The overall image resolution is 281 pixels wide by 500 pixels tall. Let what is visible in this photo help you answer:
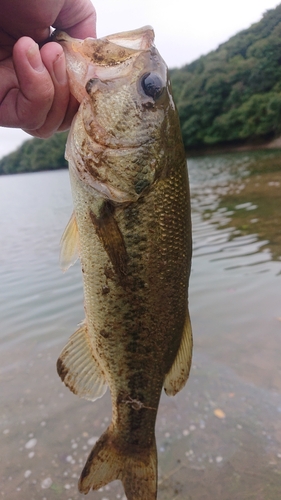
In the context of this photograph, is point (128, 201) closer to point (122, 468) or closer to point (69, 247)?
point (69, 247)

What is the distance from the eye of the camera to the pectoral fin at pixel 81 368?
96.4 inches

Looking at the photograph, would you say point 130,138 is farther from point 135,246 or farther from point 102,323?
point 102,323

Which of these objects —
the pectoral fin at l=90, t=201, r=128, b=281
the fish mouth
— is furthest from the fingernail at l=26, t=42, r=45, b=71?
the pectoral fin at l=90, t=201, r=128, b=281

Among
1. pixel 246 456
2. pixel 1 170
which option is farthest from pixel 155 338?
pixel 1 170

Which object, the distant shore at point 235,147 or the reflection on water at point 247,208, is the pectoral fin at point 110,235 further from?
the distant shore at point 235,147

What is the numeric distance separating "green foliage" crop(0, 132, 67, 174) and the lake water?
7906cm

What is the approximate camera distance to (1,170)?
12112 cm

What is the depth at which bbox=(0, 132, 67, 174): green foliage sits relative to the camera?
3526 inches

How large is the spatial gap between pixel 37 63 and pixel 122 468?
2425 millimetres

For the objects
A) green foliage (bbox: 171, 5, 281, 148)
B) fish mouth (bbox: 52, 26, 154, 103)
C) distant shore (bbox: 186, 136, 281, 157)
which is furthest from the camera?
green foliage (bbox: 171, 5, 281, 148)

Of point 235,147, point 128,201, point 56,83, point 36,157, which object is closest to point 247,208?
point 128,201

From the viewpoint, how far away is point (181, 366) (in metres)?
2.46

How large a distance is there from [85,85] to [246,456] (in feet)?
10.5

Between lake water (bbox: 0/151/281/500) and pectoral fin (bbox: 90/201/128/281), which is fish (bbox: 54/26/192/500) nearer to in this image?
pectoral fin (bbox: 90/201/128/281)
